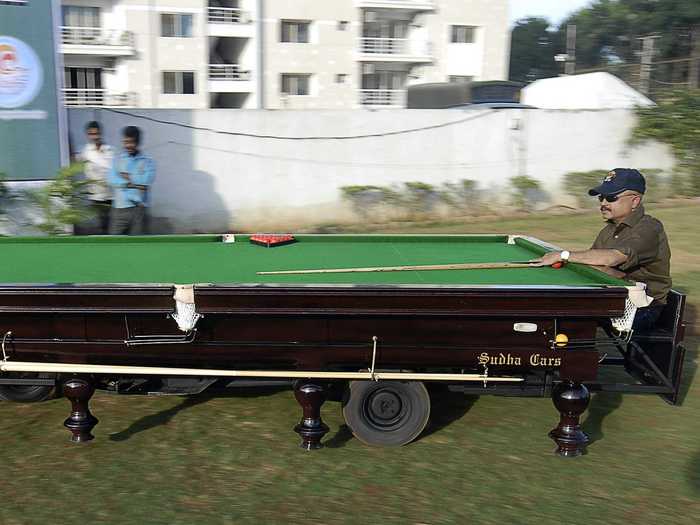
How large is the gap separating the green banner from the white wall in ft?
6.24

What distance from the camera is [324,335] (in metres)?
4.02

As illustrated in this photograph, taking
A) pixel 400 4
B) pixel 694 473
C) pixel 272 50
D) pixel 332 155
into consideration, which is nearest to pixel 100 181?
pixel 332 155

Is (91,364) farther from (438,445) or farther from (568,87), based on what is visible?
(568,87)

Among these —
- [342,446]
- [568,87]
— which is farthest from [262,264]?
[568,87]

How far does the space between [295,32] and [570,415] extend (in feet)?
92.0

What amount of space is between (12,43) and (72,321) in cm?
525

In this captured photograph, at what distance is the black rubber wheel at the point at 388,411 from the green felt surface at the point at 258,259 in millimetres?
636

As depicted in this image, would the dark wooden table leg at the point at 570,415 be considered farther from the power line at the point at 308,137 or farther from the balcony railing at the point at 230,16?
the balcony railing at the point at 230,16

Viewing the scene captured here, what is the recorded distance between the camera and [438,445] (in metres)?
4.29

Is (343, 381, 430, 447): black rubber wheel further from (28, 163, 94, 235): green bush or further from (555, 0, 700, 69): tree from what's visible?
(555, 0, 700, 69): tree

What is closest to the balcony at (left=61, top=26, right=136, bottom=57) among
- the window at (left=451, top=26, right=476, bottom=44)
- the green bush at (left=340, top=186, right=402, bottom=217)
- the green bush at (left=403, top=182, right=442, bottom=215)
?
the window at (left=451, top=26, right=476, bottom=44)

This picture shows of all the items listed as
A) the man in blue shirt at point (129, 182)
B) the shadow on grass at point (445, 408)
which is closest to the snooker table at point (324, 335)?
the shadow on grass at point (445, 408)

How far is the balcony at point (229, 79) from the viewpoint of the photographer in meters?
28.8

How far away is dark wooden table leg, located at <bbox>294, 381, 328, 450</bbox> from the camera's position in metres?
4.06
